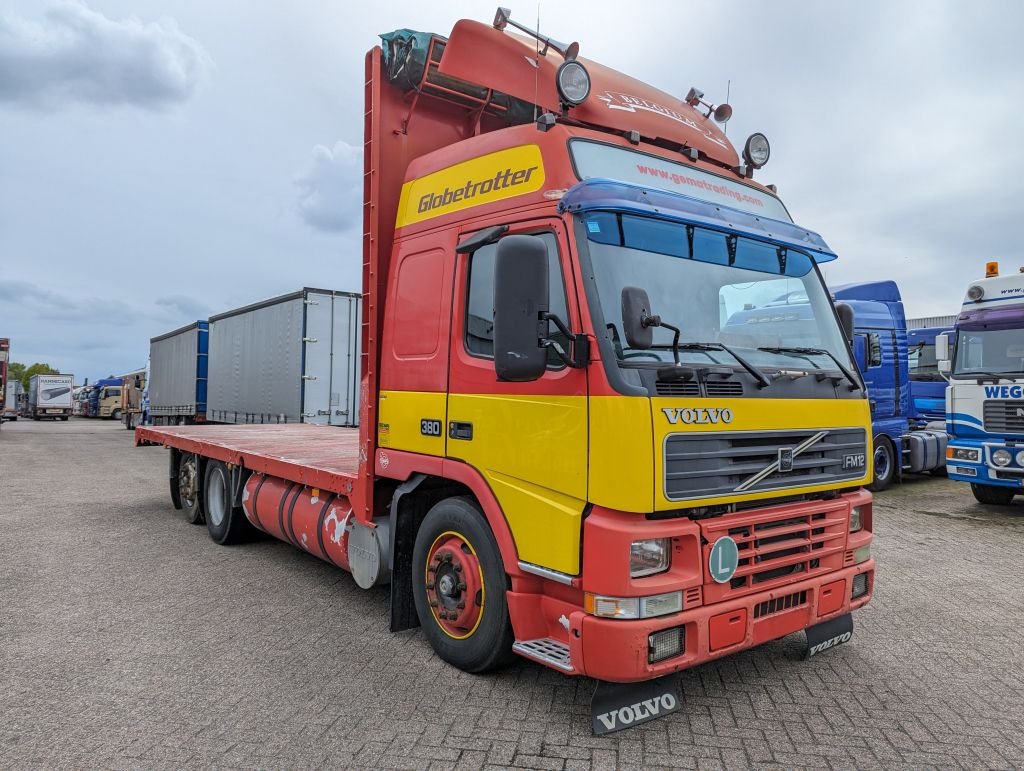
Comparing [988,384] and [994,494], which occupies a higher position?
[988,384]

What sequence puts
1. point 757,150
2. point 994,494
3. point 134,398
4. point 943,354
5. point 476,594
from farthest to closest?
point 134,398, point 994,494, point 943,354, point 757,150, point 476,594

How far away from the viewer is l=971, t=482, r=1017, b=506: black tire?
10.2 metres

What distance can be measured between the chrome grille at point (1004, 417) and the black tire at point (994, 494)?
119cm

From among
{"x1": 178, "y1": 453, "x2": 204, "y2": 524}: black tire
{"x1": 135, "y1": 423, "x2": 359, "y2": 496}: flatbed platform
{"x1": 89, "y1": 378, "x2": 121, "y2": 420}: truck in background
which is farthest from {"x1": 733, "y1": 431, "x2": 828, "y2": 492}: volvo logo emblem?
{"x1": 89, "y1": 378, "x2": 121, "y2": 420}: truck in background

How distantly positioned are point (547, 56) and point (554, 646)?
142 inches

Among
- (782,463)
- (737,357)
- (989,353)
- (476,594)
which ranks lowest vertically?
(476,594)

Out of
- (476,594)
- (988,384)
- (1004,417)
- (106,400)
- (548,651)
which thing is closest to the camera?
(548,651)

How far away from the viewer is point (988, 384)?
9.39 meters

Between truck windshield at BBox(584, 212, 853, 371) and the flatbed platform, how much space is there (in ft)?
8.30

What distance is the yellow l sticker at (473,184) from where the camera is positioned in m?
3.82

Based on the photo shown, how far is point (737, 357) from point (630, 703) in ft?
5.76

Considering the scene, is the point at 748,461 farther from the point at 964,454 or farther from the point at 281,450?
the point at 964,454

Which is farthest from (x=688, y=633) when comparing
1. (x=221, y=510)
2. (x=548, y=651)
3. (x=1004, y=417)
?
(x=1004, y=417)

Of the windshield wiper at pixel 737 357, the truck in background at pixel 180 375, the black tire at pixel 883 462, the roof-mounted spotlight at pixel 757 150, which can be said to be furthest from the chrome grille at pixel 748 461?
the truck in background at pixel 180 375
